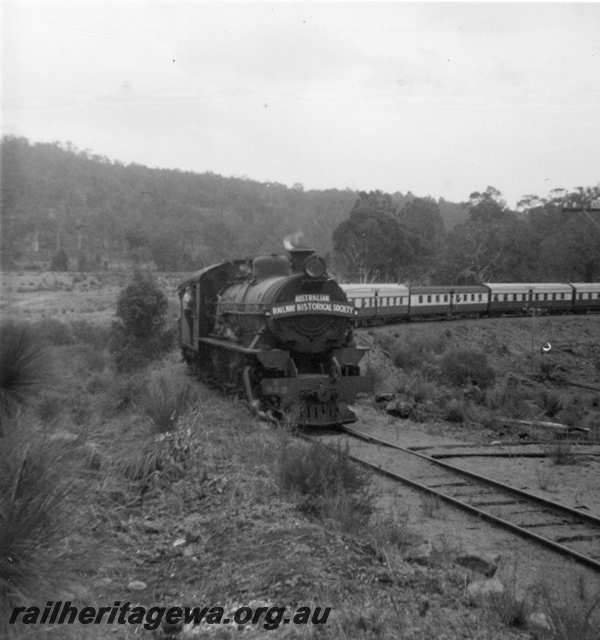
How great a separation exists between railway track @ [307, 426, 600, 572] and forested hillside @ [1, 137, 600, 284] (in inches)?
934

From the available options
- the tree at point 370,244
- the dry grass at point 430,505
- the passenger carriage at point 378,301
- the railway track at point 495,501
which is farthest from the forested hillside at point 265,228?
the dry grass at point 430,505

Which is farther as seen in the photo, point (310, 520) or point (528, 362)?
point (528, 362)

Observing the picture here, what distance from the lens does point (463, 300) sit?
4075 centimetres

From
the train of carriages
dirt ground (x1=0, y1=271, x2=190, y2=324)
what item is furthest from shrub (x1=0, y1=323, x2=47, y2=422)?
the train of carriages

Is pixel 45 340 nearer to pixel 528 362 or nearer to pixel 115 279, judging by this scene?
pixel 528 362

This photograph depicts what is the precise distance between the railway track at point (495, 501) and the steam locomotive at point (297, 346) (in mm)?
1760

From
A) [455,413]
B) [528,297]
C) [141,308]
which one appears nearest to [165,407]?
[455,413]

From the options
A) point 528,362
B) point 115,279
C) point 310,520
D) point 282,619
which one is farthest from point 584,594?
point 115,279

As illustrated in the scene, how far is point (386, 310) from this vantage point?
35656 millimetres

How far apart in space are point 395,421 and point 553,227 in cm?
5158

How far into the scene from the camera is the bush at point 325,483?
22.0 feet

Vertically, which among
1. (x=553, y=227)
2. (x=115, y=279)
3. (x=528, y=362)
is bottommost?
(x=528, y=362)

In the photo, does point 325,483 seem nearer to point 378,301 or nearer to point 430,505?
point 430,505

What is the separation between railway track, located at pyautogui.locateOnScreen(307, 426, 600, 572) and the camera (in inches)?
298
